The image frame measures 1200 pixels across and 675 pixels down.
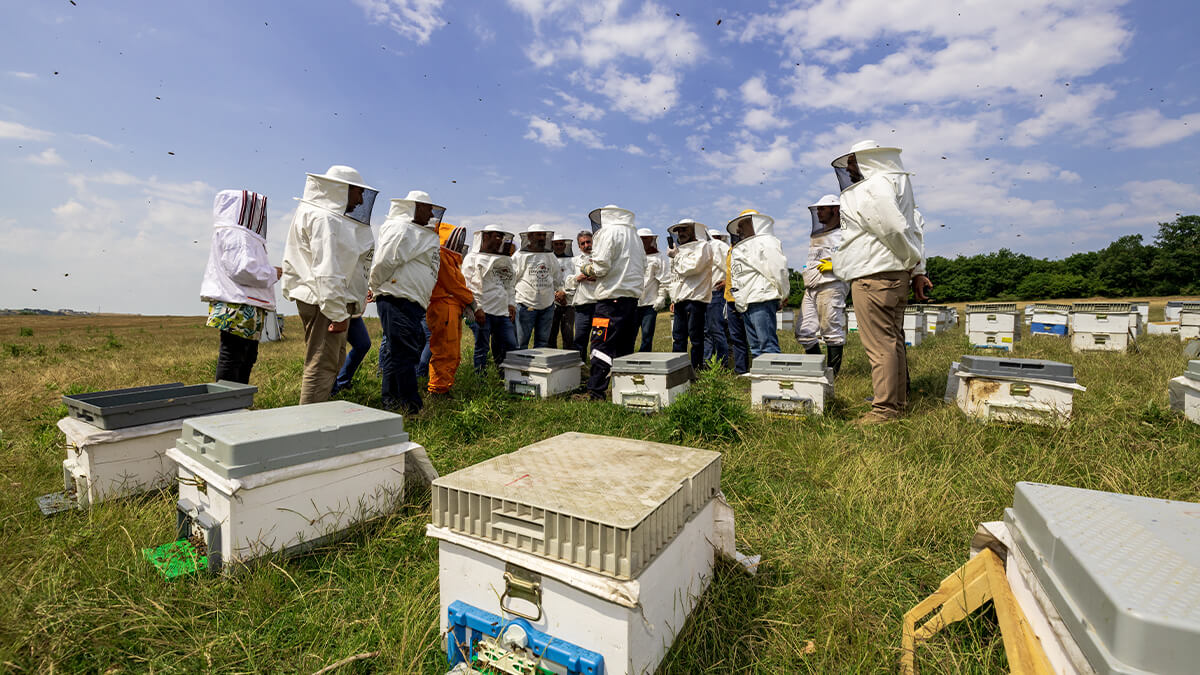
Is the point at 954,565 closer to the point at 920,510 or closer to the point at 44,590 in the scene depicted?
the point at 920,510

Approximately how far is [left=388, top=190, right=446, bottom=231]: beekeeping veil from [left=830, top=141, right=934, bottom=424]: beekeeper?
3.43 metres

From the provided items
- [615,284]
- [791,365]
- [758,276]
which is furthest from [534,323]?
[791,365]

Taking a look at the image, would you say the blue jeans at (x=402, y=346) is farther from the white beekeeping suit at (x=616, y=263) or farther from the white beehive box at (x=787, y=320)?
the white beehive box at (x=787, y=320)

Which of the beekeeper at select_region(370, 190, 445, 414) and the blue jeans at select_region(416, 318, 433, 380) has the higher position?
the beekeeper at select_region(370, 190, 445, 414)

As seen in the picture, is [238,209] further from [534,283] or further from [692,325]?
[692,325]

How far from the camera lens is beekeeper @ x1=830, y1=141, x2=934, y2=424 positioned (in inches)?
148

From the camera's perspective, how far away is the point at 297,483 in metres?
2.10

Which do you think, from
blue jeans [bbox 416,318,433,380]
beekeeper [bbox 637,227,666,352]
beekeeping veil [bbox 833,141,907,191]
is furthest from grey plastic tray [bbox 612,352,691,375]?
beekeeper [bbox 637,227,666,352]

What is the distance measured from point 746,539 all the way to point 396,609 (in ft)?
4.57

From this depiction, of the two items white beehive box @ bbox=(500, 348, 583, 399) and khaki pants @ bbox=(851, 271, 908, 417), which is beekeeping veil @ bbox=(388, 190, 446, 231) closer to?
white beehive box @ bbox=(500, 348, 583, 399)

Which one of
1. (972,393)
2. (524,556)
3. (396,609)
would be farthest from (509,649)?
(972,393)

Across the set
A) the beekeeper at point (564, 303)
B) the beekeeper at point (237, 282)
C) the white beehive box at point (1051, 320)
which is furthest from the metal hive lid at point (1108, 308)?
the beekeeper at point (237, 282)

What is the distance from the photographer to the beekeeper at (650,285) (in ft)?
27.5

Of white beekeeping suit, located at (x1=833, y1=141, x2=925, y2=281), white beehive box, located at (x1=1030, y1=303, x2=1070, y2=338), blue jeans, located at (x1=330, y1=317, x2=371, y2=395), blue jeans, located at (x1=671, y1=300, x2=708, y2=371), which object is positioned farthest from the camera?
white beehive box, located at (x1=1030, y1=303, x2=1070, y2=338)
